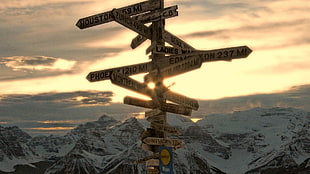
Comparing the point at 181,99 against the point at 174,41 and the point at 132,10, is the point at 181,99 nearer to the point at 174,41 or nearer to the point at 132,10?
the point at 174,41

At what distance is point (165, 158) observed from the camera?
A: 568 inches

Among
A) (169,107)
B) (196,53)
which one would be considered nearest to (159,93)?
(169,107)

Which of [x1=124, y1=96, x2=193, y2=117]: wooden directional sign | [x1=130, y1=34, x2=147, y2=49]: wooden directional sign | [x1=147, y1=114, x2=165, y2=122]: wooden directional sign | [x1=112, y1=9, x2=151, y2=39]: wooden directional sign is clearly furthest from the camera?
[x1=130, y1=34, x2=147, y2=49]: wooden directional sign

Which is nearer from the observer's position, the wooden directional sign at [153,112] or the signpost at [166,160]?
the signpost at [166,160]

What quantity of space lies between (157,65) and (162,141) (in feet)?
7.83

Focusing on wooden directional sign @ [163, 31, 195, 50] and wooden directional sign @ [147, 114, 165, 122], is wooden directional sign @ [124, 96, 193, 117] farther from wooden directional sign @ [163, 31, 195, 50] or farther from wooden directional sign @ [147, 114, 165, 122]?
wooden directional sign @ [163, 31, 195, 50]

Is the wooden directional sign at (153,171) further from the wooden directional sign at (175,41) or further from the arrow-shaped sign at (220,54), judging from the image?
the wooden directional sign at (175,41)

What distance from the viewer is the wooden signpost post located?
48.0ft

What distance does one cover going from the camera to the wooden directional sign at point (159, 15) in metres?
16.0

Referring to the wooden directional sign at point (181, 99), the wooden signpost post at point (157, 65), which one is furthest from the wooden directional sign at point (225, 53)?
the wooden directional sign at point (181, 99)

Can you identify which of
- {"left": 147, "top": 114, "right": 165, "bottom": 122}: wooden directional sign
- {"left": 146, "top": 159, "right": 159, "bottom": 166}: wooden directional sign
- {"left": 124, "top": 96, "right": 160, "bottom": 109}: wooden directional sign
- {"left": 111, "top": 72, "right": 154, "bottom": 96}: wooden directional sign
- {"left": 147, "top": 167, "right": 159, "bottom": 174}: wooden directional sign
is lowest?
{"left": 147, "top": 167, "right": 159, "bottom": 174}: wooden directional sign

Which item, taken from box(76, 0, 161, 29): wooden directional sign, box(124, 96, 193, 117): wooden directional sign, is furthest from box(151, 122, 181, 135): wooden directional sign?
box(76, 0, 161, 29): wooden directional sign

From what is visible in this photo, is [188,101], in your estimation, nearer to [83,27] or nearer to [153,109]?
[153,109]

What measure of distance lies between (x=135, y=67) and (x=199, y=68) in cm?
217
